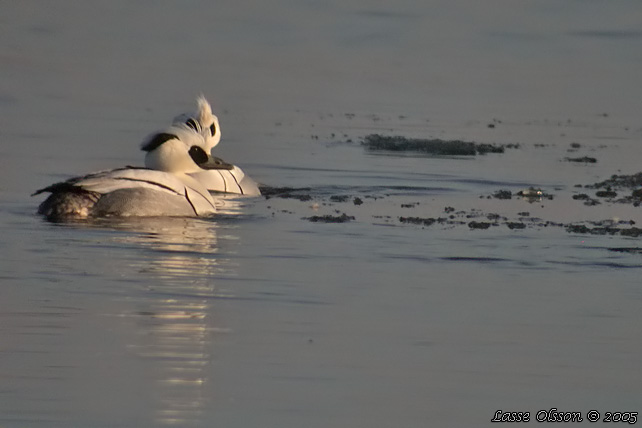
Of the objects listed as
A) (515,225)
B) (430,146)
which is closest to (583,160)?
(430,146)

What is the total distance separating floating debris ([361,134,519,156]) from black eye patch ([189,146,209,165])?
4678 mm

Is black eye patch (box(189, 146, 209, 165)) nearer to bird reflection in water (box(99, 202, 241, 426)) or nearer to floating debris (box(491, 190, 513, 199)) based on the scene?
bird reflection in water (box(99, 202, 241, 426))

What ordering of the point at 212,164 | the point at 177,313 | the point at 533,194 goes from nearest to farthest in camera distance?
the point at 177,313 → the point at 212,164 → the point at 533,194

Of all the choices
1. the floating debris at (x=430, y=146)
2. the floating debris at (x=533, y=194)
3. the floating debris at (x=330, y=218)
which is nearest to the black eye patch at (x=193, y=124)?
the floating debris at (x=330, y=218)

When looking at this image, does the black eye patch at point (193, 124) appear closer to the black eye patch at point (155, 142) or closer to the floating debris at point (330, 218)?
the black eye patch at point (155, 142)

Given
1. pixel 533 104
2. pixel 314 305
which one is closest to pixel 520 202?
pixel 314 305

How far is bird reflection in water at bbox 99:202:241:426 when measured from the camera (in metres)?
6.42

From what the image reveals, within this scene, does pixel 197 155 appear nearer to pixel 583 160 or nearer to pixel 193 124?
pixel 193 124

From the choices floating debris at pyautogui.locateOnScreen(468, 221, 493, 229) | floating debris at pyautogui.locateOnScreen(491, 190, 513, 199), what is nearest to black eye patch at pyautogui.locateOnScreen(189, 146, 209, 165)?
floating debris at pyautogui.locateOnScreen(491, 190, 513, 199)

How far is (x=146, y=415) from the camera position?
6090mm

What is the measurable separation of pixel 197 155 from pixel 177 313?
6.74 metres

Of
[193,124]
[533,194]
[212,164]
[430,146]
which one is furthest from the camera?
[430,146]

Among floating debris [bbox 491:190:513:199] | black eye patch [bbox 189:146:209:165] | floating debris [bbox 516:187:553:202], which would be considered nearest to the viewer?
black eye patch [bbox 189:146:209:165]

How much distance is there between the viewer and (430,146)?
62.6ft
